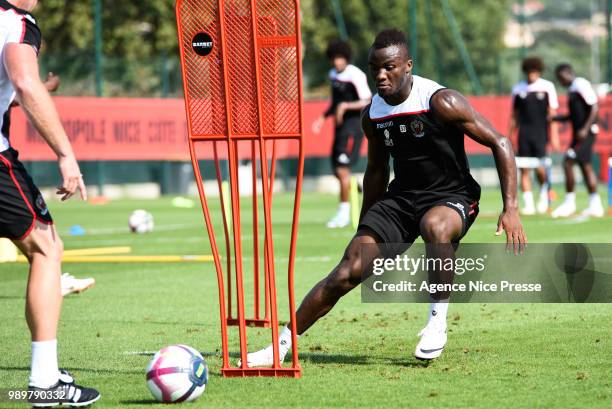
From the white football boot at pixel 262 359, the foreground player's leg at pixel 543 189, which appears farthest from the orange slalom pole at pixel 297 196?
the foreground player's leg at pixel 543 189

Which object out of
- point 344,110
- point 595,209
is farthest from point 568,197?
point 344,110

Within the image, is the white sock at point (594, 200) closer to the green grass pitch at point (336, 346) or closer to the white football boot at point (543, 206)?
the white football boot at point (543, 206)

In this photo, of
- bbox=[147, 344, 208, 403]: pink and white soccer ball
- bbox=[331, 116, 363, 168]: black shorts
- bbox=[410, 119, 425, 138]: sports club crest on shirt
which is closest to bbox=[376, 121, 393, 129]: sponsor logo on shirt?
bbox=[410, 119, 425, 138]: sports club crest on shirt

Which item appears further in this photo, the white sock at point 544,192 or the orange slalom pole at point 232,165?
the white sock at point 544,192

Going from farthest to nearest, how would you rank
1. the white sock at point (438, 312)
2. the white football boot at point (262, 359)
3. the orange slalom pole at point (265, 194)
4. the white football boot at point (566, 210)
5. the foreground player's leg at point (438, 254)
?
the white football boot at point (566, 210) < the white sock at point (438, 312) < the foreground player's leg at point (438, 254) < the white football boot at point (262, 359) < the orange slalom pole at point (265, 194)

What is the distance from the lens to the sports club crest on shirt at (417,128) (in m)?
7.58

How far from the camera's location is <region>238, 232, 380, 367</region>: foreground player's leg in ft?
24.0

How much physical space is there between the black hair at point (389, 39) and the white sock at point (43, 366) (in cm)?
268

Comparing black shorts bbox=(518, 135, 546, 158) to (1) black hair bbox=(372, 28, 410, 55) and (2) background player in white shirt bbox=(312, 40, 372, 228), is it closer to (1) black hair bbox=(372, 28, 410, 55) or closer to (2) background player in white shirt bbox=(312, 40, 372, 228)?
(2) background player in white shirt bbox=(312, 40, 372, 228)

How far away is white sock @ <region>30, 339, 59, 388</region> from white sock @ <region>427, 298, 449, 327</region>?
239cm

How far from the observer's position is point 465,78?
1539 inches

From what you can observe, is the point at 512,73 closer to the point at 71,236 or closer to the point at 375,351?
the point at 71,236

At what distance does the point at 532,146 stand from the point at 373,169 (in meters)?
14.4

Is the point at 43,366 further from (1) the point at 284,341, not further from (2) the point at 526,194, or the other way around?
(2) the point at 526,194
